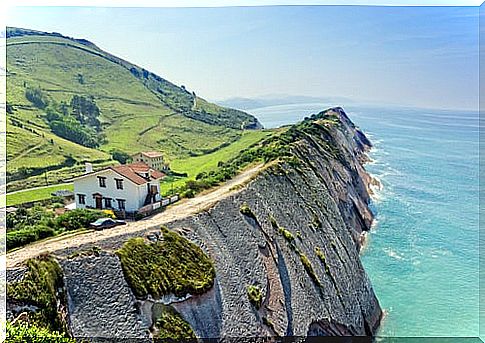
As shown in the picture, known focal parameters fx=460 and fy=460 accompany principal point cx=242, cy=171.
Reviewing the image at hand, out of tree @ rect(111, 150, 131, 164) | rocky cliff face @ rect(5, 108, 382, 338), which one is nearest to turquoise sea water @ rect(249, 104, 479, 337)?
rocky cliff face @ rect(5, 108, 382, 338)

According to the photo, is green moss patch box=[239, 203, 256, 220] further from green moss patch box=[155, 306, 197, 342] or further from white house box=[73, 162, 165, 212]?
green moss patch box=[155, 306, 197, 342]

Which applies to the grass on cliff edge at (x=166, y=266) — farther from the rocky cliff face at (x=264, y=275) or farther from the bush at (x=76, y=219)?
the bush at (x=76, y=219)

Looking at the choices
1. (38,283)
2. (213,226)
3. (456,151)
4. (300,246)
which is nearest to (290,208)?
(300,246)

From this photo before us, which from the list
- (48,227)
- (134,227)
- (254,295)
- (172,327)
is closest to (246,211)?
(254,295)

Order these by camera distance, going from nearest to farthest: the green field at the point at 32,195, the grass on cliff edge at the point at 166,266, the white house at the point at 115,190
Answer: the grass on cliff edge at the point at 166,266 → the white house at the point at 115,190 → the green field at the point at 32,195

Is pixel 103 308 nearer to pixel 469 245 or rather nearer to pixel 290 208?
pixel 290 208

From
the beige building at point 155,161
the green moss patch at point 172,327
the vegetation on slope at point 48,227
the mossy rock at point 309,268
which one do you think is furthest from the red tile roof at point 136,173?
the beige building at point 155,161

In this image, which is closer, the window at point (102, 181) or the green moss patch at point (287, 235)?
the window at point (102, 181)

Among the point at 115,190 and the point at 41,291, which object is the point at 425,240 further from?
the point at 41,291
